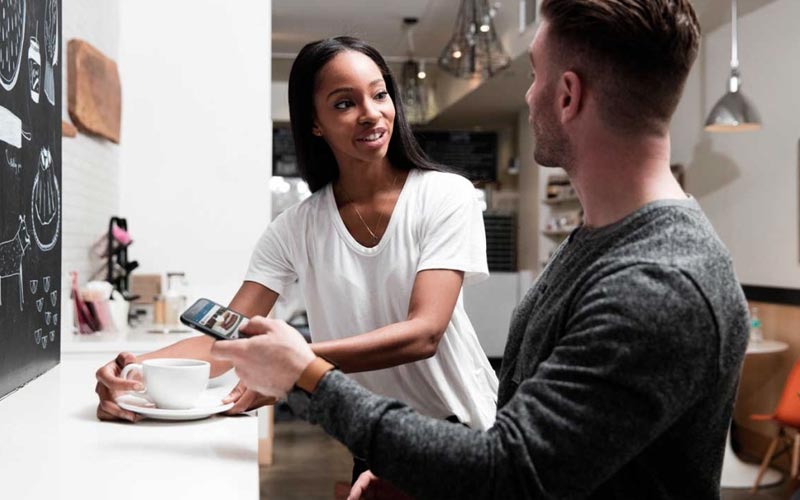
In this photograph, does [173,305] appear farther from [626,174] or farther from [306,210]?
[626,174]

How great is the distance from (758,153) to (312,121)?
465 centimetres

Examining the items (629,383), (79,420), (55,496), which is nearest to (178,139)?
(79,420)

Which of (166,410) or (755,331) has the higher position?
(166,410)

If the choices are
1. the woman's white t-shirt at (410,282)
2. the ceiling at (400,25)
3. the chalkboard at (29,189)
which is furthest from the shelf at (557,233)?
the woman's white t-shirt at (410,282)

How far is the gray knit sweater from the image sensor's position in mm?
923

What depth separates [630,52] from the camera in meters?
1.03

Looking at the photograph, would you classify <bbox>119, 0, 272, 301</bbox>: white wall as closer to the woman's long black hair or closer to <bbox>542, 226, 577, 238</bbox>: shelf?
the woman's long black hair

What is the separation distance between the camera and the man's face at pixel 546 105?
1.10 meters

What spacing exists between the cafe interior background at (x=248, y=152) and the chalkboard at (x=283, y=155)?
2159mm

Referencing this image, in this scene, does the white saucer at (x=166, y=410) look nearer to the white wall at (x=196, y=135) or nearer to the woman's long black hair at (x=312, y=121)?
the woman's long black hair at (x=312, y=121)

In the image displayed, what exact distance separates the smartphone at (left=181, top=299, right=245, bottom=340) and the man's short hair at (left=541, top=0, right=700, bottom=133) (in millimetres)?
574

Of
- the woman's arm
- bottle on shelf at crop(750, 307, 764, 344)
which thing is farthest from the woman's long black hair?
bottle on shelf at crop(750, 307, 764, 344)

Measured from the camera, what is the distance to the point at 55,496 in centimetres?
106

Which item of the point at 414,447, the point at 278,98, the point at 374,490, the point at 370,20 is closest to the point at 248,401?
the point at 374,490
